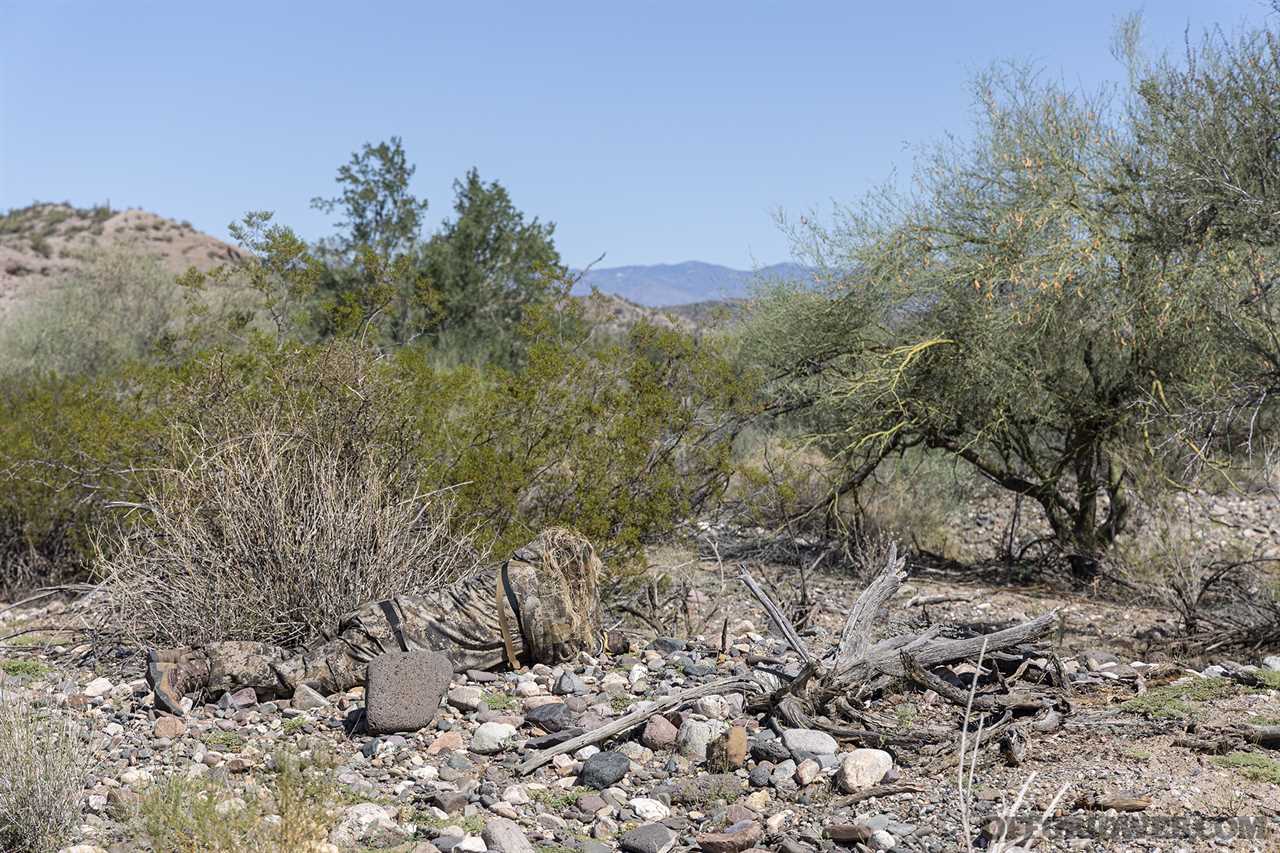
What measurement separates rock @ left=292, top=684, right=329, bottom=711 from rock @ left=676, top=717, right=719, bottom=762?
1.92 meters

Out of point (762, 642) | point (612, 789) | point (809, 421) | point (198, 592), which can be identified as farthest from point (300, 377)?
point (809, 421)

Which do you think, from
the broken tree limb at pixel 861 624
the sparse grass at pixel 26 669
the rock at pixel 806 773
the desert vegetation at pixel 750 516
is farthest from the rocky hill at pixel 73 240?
the rock at pixel 806 773

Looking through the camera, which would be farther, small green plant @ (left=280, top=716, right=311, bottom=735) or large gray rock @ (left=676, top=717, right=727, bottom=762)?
small green plant @ (left=280, top=716, right=311, bottom=735)

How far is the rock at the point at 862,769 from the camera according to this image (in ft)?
15.2

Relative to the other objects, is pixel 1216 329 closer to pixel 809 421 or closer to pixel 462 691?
pixel 809 421

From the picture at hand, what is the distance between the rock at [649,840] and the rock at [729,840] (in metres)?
0.12

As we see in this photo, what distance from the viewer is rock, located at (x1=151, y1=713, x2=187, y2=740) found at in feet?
17.7

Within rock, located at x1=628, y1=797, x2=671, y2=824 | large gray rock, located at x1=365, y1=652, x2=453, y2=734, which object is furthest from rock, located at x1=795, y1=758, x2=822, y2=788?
large gray rock, located at x1=365, y1=652, x2=453, y2=734

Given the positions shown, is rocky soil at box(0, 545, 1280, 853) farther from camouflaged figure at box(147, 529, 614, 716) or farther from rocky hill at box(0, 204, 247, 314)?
rocky hill at box(0, 204, 247, 314)

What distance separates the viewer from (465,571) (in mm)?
7316

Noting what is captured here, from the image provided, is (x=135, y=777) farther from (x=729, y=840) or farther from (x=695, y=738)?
(x=729, y=840)

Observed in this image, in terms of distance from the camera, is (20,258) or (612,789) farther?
(20,258)

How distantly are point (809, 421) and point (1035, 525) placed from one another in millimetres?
4175

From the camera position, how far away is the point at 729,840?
413 cm
